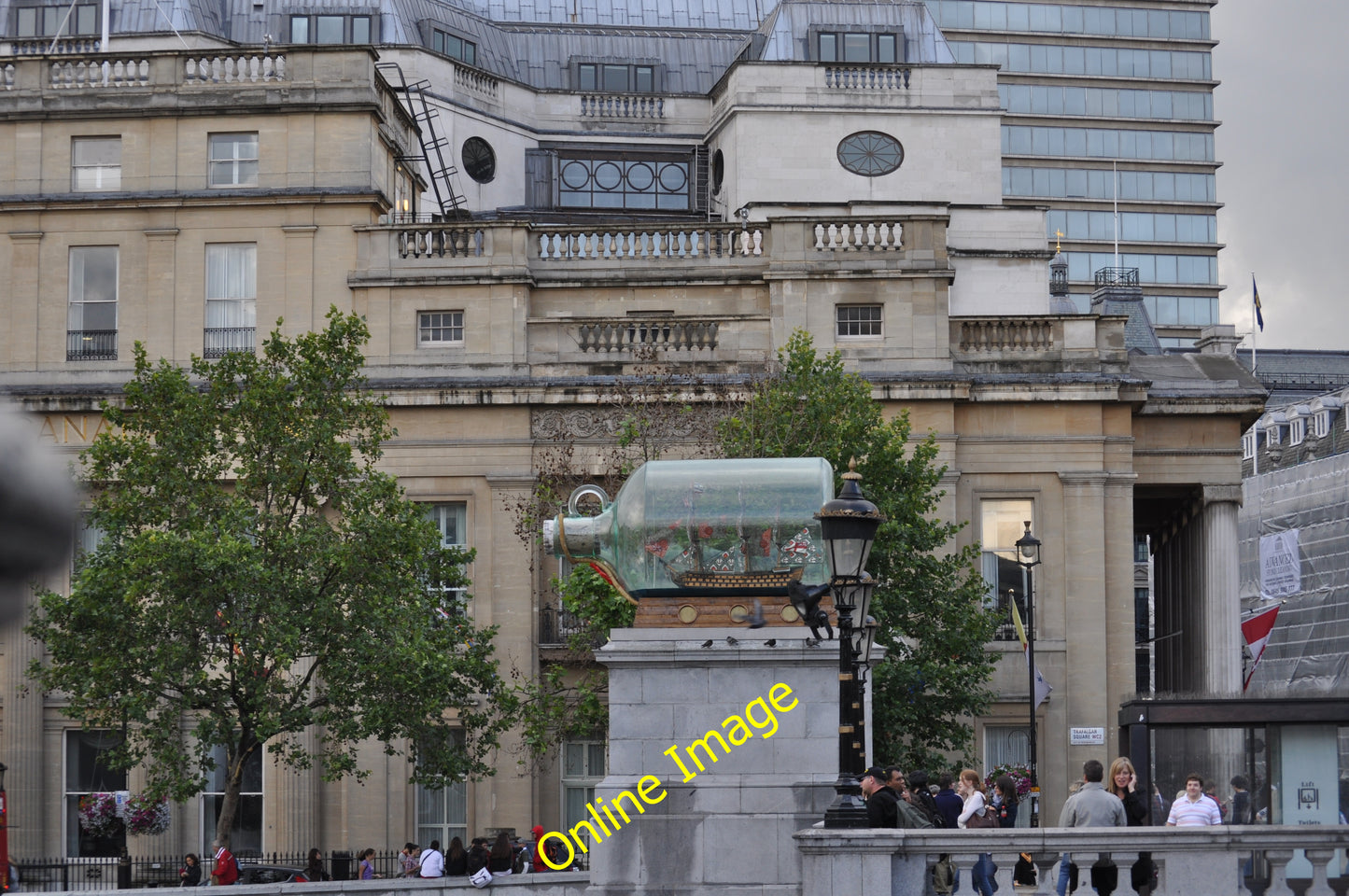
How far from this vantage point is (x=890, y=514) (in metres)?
37.6

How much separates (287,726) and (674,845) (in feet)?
61.0

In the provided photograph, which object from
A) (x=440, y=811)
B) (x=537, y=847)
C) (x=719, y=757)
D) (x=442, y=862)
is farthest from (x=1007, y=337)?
(x=719, y=757)

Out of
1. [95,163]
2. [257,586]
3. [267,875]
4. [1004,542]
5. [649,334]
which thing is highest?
[95,163]

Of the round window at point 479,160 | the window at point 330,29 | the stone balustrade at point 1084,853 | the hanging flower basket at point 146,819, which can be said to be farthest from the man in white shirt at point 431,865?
the window at point 330,29

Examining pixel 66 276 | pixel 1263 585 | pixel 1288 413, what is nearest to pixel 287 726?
pixel 66 276

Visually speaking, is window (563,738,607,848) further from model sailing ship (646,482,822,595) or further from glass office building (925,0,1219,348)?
glass office building (925,0,1219,348)

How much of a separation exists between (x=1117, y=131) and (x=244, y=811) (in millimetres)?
81410

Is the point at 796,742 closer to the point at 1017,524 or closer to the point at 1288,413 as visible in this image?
the point at 1017,524

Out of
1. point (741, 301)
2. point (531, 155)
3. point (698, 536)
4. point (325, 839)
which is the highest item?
point (531, 155)

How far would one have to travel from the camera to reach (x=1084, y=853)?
608 inches

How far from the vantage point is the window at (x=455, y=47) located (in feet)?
188

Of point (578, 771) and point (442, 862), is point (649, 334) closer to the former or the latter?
point (578, 771)

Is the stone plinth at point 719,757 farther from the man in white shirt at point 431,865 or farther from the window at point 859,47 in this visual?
the window at point 859,47

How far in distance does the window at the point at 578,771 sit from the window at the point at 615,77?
959 inches
